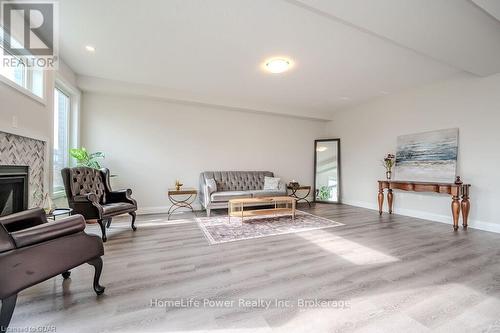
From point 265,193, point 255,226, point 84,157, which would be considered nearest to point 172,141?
point 84,157

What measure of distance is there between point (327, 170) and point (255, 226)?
3.56 m

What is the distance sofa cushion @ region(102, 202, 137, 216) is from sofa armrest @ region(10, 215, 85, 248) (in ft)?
4.84

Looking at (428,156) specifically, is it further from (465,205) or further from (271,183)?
(271,183)

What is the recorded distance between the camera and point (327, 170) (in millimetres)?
6359

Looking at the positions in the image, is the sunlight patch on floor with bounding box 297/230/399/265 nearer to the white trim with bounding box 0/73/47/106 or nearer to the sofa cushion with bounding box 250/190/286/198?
the sofa cushion with bounding box 250/190/286/198

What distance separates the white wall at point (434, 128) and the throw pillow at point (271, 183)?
7.12ft

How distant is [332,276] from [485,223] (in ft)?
11.6

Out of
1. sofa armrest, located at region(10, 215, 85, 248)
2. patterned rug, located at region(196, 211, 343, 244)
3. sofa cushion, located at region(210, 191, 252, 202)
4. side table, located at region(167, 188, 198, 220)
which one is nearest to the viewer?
sofa armrest, located at region(10, 215, 85, 248)

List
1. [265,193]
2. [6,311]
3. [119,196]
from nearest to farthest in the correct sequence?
[6,311], [119,196], [265,193]

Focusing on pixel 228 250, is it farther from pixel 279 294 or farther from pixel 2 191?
pixel 2 191

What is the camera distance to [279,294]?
1735mm

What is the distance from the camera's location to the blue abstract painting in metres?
3.99

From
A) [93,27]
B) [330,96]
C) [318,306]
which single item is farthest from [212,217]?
[330,96]

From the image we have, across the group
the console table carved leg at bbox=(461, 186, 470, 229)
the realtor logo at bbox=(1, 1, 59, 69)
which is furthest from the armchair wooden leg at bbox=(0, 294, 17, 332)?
the console table carved leg at bbox=(461, 186, 470, 229)
